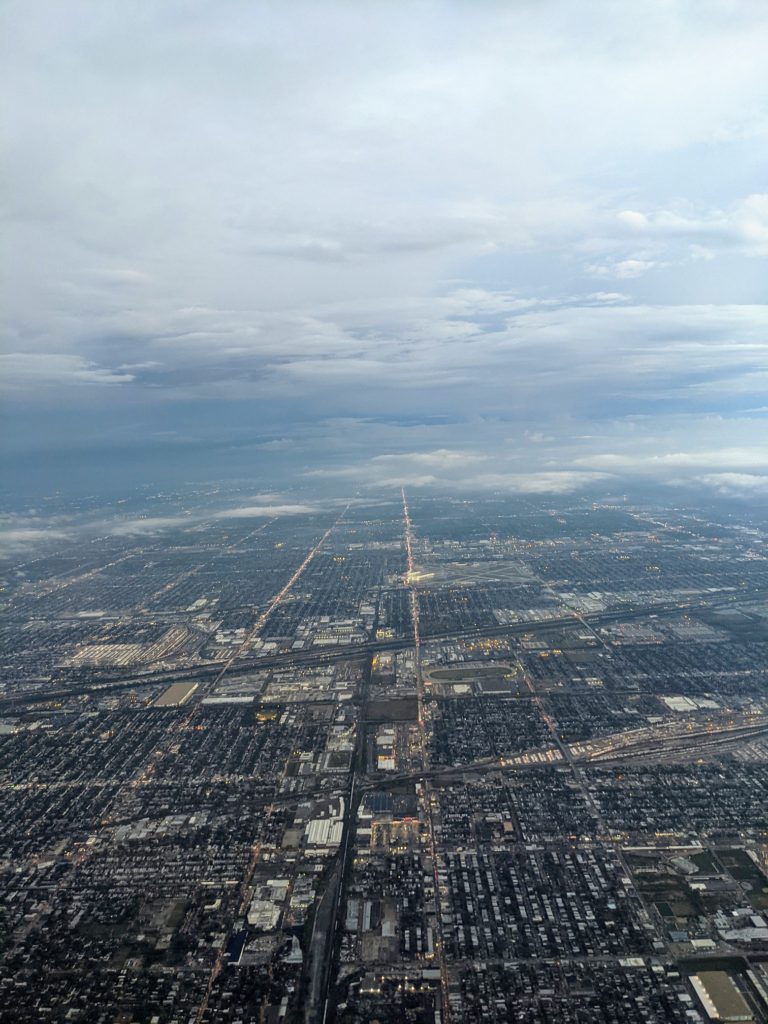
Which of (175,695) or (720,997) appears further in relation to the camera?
(175,695)

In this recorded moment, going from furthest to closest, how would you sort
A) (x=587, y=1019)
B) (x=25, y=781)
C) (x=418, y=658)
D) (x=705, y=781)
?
(x=418, y=658) → (x=25, y=781) → (x=705, y=781) → (x=587, y=1019)

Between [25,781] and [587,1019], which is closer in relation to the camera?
[587,1019]

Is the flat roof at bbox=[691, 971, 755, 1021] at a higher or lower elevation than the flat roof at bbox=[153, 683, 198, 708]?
higher

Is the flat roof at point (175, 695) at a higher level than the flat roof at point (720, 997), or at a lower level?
lower

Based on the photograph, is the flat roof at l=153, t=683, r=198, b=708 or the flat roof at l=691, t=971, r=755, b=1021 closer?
the flat roof at l=691, t=971, r=755, b=1021

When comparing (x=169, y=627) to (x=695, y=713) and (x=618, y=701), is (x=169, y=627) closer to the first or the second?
(x=618, y=701)

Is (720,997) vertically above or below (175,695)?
above

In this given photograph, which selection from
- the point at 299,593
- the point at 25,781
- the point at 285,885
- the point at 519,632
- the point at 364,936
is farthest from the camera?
the point at 299,593

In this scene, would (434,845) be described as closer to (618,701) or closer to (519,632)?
(618,701)

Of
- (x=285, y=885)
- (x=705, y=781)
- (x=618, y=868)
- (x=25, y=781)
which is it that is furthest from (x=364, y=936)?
(x=25, y=781)

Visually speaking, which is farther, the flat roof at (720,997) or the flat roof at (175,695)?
the flat roof at (175,695)
